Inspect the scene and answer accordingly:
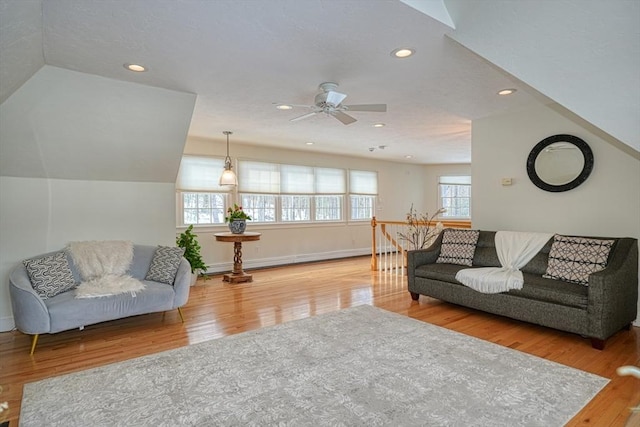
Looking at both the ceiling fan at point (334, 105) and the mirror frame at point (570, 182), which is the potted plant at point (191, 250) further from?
the mirror frame at point (570, 182)

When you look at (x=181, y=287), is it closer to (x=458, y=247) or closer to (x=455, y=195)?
(x=458, y=247)

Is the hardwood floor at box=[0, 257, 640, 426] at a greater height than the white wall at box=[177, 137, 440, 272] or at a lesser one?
lesser

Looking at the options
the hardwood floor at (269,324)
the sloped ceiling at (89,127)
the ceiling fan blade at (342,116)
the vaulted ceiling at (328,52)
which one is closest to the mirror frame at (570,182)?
the vaulted ceiling at (328,52)

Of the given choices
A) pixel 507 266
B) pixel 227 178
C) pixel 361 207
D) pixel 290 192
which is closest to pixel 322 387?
pixel 507 266

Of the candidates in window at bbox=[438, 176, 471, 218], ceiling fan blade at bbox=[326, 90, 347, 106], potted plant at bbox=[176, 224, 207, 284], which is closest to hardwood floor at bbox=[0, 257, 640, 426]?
potted plant at bbox=[176, 224, 207, 284]

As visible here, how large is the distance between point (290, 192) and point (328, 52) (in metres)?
4.82

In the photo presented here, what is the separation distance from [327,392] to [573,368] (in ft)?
6.37

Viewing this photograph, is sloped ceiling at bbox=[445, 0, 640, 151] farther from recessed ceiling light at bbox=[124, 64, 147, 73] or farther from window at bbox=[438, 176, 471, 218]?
window at bbox=[438, 176, 471, 218]

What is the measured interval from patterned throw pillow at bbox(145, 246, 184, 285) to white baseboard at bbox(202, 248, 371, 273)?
7.61 ft

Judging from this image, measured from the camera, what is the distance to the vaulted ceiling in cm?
208

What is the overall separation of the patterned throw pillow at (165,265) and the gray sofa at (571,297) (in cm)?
321

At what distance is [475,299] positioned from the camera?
153 inches

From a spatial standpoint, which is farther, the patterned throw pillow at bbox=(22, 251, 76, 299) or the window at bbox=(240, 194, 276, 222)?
the window at bbox=(240, 194, 276, 222)

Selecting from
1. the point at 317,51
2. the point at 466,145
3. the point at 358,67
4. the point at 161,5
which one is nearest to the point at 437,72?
the point at 358,67
